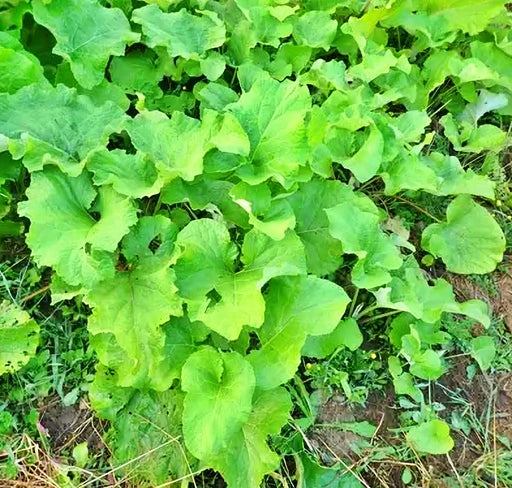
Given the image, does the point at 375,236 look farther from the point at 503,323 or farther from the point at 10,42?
the point at 10,42

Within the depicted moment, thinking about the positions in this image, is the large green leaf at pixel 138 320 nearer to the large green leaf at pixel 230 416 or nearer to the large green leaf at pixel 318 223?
the large green leaf at pixel 230 416

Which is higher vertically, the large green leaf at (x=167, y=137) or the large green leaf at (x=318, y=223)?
the large green leaf at (x=167, y=137)

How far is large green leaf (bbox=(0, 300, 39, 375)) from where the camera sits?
2.27 metres

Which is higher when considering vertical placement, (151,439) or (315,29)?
(315,29)

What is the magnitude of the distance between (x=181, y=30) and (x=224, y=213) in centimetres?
76

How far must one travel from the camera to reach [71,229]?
84.7 inches

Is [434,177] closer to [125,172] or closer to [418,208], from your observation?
[418,208]

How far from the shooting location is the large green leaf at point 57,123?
2.27 m

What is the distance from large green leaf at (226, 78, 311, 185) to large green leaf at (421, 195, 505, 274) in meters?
0.65

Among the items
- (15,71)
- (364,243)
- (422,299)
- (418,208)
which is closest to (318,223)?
(364,243)

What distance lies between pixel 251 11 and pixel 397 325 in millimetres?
1268

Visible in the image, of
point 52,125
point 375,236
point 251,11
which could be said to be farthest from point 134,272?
point 251,11

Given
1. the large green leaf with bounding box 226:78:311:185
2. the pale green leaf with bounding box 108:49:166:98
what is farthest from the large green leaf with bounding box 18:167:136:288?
the pale green leaf with bounding box 108:49:166:98

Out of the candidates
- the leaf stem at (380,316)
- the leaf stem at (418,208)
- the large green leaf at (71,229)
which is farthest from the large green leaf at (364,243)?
the large green leaf at (71,229)
